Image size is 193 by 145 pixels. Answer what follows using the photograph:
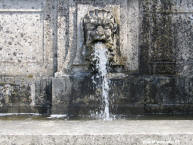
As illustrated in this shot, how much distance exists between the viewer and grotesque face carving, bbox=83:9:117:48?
261 inches

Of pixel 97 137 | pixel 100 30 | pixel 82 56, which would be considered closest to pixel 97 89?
pixel 82 56

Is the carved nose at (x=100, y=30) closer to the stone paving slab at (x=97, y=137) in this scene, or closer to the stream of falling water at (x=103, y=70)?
the stream of falling water at (x=103, y=70)

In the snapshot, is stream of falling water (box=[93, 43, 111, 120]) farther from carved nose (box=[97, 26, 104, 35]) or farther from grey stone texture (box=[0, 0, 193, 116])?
carved nose (box=[97, 26, 104, 35])

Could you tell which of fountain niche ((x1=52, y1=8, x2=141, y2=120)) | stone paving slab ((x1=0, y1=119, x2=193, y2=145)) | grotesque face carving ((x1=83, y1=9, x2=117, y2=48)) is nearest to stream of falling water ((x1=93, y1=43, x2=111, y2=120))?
fountain niche ((x1=52, y1=8, x2=141, y2=120))

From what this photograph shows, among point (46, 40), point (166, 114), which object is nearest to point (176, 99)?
point (166, 114)

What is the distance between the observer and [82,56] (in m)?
6.84

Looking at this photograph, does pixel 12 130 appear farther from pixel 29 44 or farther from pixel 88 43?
pixel 29 44

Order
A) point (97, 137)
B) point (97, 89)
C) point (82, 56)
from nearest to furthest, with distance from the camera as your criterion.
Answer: point (97, 137), point (97, 89), point (82, 56)

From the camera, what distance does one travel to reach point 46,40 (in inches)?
281

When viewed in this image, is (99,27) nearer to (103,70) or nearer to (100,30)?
(100,30)

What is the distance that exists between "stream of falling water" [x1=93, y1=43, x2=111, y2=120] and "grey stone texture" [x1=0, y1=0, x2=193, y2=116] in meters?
0.10

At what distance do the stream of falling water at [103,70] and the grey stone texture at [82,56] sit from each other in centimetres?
10

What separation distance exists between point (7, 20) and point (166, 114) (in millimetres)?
3597

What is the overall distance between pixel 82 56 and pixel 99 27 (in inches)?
25.6
